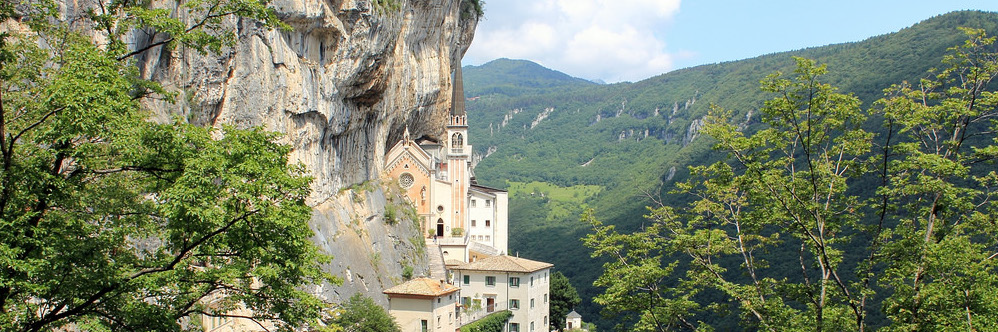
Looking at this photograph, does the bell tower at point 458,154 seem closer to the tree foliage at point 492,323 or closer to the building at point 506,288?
the building at point 506,288

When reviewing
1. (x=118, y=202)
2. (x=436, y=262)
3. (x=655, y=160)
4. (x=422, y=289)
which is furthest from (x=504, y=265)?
(x=655, y=160)

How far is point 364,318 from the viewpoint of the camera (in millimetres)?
30609

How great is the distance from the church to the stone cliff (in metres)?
3.47

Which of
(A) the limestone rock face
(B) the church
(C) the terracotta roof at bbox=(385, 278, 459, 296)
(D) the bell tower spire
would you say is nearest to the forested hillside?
(C) the terracotta roof at bbox=(385, 278, 459, 296)

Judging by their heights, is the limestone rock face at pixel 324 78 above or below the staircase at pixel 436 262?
above

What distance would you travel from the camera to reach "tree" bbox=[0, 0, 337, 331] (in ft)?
31.3

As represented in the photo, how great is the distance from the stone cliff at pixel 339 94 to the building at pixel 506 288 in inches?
116

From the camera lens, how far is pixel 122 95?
9805mm

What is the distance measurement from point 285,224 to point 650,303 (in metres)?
9.89

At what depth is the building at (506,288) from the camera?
153ft

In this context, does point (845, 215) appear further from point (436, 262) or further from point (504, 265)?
point (436, 262)

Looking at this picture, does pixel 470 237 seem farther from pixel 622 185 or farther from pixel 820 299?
pixel 622 185

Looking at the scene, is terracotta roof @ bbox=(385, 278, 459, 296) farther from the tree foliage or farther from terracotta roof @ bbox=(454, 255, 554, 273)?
terracotta roof @ bbox=(454, 255, 554, 273)

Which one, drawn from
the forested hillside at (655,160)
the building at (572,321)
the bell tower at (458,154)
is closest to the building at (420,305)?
the forested hillside at (655,160)
